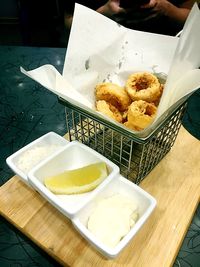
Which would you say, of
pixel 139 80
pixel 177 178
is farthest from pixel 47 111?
pixel 177 178

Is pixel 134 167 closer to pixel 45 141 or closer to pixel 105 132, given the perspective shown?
pixel 105 132

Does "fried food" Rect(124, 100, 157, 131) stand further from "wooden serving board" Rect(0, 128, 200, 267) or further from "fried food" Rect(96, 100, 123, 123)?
"wooden serving board" Rect(0, 128, 200, 267)

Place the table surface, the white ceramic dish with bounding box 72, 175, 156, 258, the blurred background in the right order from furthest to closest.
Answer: the blurred background → the table surface → the white ceramic dish with bounding box 72, 175, 156, 258

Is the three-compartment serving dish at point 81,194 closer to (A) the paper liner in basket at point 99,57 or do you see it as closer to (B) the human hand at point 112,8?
(A) the paper liner in basket at point 99,57

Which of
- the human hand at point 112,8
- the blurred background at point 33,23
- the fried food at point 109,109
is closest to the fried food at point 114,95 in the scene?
the fried food at point 109,109

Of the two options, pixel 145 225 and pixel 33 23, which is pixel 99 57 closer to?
pixel 145 225

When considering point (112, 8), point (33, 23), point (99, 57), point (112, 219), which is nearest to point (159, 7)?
point (112, 8)

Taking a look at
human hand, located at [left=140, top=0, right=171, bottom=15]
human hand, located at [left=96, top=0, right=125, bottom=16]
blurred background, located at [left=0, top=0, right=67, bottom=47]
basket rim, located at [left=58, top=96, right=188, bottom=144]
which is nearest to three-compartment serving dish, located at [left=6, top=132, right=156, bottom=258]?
basket rim, located at [left=58, top=96, right=188, bottom=144]
